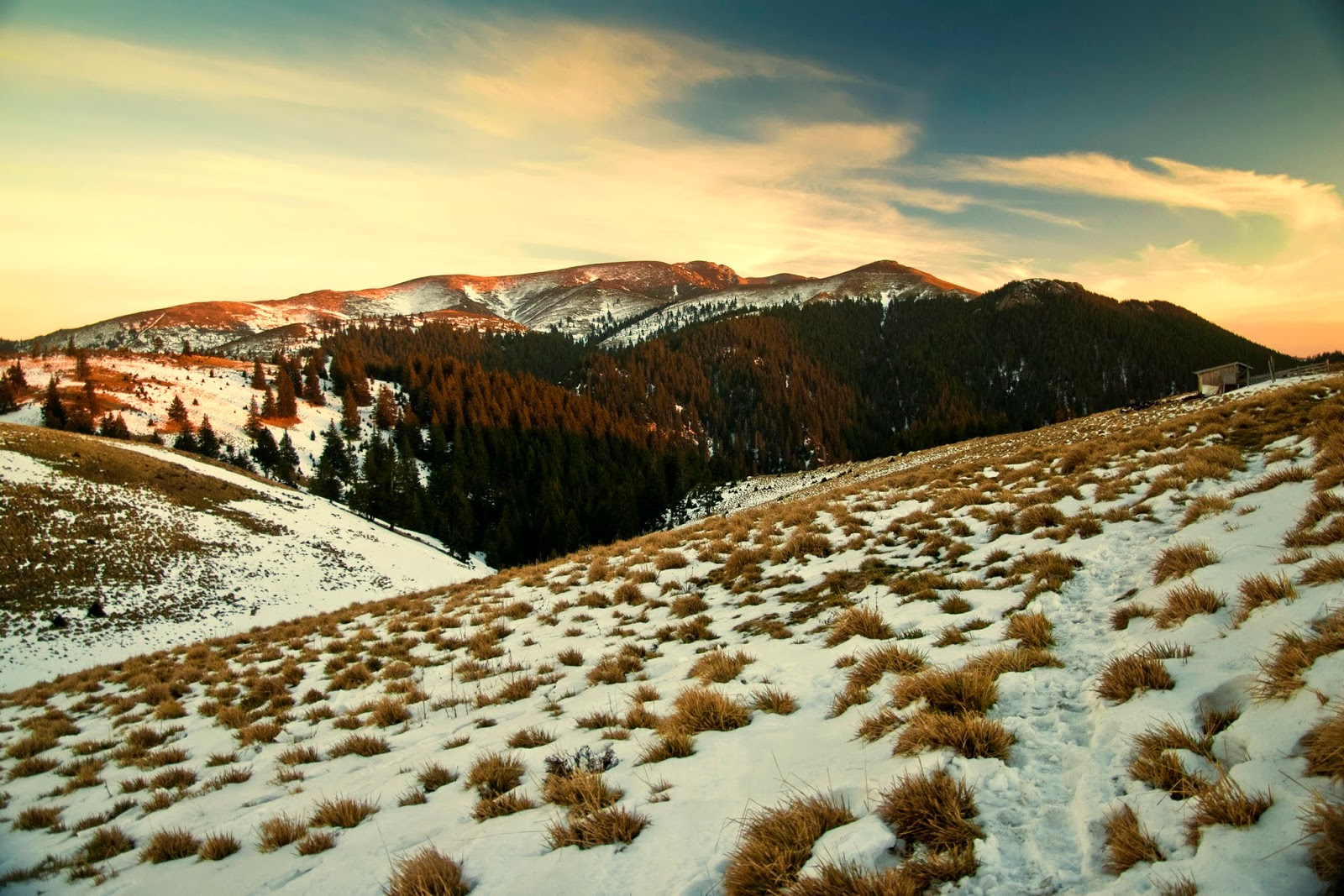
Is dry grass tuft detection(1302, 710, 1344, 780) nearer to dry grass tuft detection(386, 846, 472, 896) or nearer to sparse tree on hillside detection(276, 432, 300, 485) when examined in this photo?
dry grass tuft detection(386, 846, 472, 896)

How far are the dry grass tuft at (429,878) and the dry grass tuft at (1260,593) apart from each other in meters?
6.17

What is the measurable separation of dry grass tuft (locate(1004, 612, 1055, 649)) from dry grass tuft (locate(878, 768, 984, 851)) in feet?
8.59

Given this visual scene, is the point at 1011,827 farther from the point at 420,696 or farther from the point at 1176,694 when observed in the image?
the point at 420,696

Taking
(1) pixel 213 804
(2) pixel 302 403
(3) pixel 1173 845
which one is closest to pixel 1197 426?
(3) pixel 1173 845

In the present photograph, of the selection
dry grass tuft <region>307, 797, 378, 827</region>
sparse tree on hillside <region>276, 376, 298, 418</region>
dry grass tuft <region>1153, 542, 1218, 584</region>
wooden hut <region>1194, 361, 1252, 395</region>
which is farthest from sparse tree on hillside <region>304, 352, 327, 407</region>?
dry grass tuft <region>1153, 542, 1218, 584</region>

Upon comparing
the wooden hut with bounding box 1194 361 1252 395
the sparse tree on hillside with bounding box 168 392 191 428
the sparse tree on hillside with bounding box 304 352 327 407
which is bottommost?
the wooden hut with bounding box 1194 361 1252 395

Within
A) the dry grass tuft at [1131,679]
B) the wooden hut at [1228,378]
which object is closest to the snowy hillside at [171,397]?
the dry grass tuft at [1131,679]

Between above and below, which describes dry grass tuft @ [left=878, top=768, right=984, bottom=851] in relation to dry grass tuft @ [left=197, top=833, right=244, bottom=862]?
above

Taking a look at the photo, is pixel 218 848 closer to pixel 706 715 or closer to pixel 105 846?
pixel 105 846

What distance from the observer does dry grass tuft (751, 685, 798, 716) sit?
530 cm

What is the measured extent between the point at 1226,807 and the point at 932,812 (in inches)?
51.9

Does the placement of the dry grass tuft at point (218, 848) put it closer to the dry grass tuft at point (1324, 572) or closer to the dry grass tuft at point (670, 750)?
the dry grass tuft at point (670, 750)

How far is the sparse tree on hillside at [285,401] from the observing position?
109m

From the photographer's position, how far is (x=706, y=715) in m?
5.32
